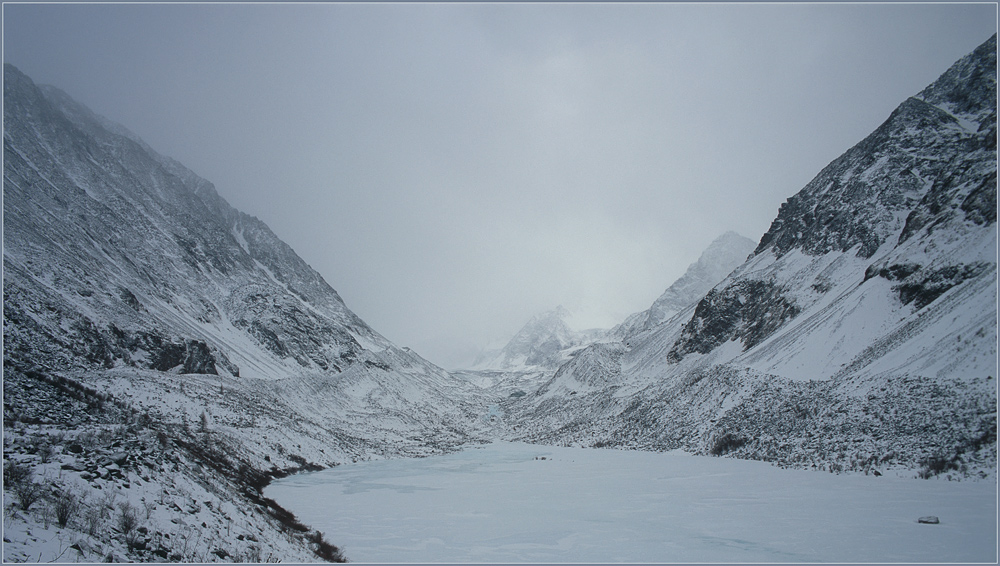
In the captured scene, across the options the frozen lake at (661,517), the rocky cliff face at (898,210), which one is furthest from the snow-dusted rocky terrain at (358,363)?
the frozen lake at (661,517)

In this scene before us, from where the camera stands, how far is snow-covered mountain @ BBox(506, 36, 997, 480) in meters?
28.5

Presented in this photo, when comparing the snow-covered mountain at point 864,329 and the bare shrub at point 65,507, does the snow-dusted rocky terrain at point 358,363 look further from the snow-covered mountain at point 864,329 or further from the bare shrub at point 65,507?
the snow-covered mountain at point 864,329

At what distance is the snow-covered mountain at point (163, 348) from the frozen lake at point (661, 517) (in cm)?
462

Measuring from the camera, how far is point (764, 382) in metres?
48.6

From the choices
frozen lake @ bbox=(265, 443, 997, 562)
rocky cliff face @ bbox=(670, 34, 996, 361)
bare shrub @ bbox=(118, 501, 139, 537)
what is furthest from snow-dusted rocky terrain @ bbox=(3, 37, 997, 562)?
frozen lake @ bbox=(265, 443, 997, 562)

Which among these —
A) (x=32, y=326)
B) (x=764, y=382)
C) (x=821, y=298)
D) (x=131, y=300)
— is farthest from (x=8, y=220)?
(x=821, y=298)

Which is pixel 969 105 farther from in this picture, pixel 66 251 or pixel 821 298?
pixel 66 251

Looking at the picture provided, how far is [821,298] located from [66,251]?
372ft

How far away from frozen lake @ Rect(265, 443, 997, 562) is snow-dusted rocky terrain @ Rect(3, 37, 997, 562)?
288 cm

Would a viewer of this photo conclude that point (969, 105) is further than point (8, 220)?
Yes

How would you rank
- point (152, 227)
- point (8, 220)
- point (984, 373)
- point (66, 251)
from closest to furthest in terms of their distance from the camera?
point (984, 373), point (8, 220), point (66, 251), point (152, 227)

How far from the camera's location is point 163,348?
60969 millimetres

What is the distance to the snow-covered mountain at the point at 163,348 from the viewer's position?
18.7m

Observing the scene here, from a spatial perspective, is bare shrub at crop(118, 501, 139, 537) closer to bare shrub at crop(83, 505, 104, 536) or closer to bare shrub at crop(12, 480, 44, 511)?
bare shrub at crop(83, 505, 104, 536)
